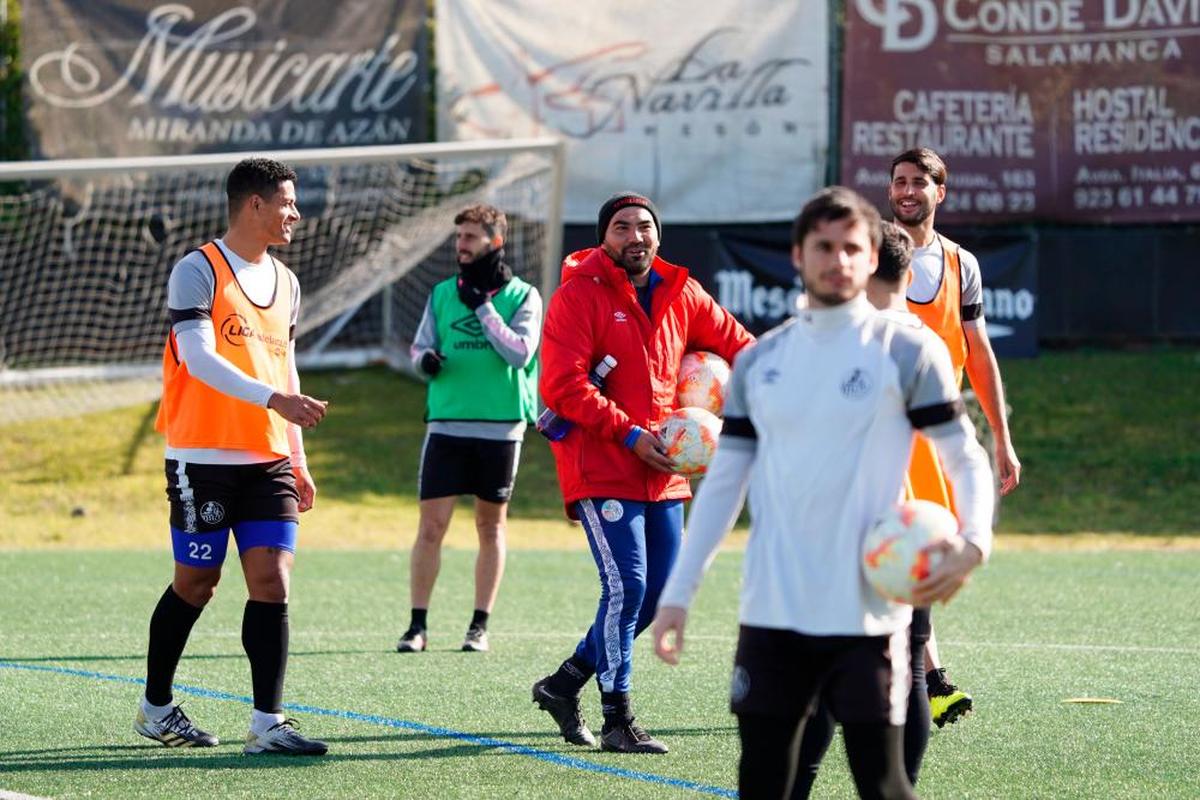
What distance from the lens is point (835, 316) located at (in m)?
4.36

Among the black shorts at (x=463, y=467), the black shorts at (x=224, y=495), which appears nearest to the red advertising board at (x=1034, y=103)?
the black shorts at (x=463, y=467)

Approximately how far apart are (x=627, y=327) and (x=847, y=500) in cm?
253

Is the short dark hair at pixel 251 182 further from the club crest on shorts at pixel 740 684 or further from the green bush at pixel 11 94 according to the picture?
the green bush at pixel 11 94

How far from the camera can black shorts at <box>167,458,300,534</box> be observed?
654 centimetres

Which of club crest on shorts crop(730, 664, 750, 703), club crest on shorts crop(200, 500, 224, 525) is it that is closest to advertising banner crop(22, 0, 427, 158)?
club crest on shorts crop(200, 500, 224, 525)

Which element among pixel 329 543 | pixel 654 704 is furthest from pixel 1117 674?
pixel 329 543

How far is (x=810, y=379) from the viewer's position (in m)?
4.31

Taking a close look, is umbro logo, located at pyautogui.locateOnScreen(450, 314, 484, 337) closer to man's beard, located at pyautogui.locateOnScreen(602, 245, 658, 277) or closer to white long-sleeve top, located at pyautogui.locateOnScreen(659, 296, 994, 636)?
man's beard, located at pyautogui.locateOnScreen(602, 245, 658, 277)

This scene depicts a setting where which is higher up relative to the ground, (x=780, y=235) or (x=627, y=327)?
(x=780, y=235)

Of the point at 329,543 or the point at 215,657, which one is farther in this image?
the point at 329,543

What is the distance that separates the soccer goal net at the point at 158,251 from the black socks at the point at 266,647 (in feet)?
36.7

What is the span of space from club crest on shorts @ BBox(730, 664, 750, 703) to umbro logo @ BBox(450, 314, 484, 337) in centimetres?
541

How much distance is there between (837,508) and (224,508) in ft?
9.65

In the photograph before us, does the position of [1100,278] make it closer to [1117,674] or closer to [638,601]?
[1117,674]
